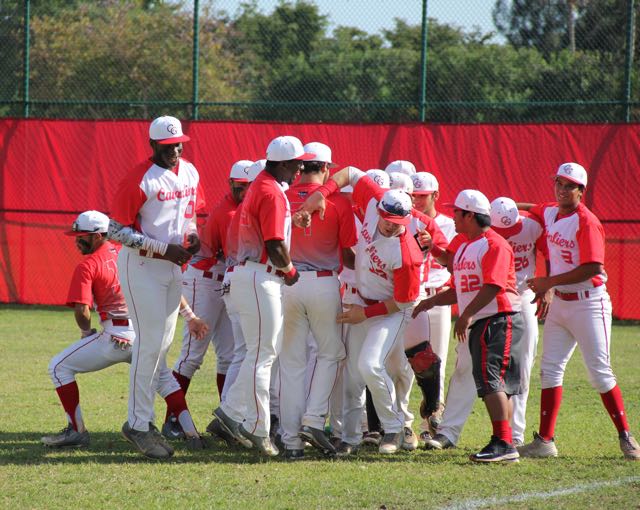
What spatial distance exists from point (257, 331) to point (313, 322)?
489 mm

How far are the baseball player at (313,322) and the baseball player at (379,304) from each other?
128 millimetres

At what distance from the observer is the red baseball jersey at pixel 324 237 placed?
693 centimetres

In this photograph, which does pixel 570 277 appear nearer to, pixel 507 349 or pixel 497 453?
pixel 507 349

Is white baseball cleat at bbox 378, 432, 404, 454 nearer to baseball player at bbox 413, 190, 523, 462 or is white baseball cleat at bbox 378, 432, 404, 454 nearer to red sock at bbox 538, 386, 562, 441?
baseball player at bbox 413, 190, 523, 462

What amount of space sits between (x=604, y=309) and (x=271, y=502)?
2.97m

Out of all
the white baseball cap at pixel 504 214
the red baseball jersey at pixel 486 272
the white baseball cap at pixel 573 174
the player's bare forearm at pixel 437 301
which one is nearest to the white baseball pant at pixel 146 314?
the player's bare forearm at pixel 437 301

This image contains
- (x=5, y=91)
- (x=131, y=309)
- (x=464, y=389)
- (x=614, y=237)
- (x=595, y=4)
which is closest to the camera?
(x=131, y=309)

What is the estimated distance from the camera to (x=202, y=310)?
317 inches

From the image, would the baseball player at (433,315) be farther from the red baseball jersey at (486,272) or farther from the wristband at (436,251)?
the red baseball jersey at (486,272)

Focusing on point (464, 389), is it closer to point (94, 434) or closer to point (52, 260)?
point (94, 434)

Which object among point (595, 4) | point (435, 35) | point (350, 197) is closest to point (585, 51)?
point (595, 4)

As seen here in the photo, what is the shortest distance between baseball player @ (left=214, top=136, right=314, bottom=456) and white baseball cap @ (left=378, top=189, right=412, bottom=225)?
66cm

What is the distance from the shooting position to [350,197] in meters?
7.87

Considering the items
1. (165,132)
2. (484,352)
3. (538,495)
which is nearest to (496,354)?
(484,352)
